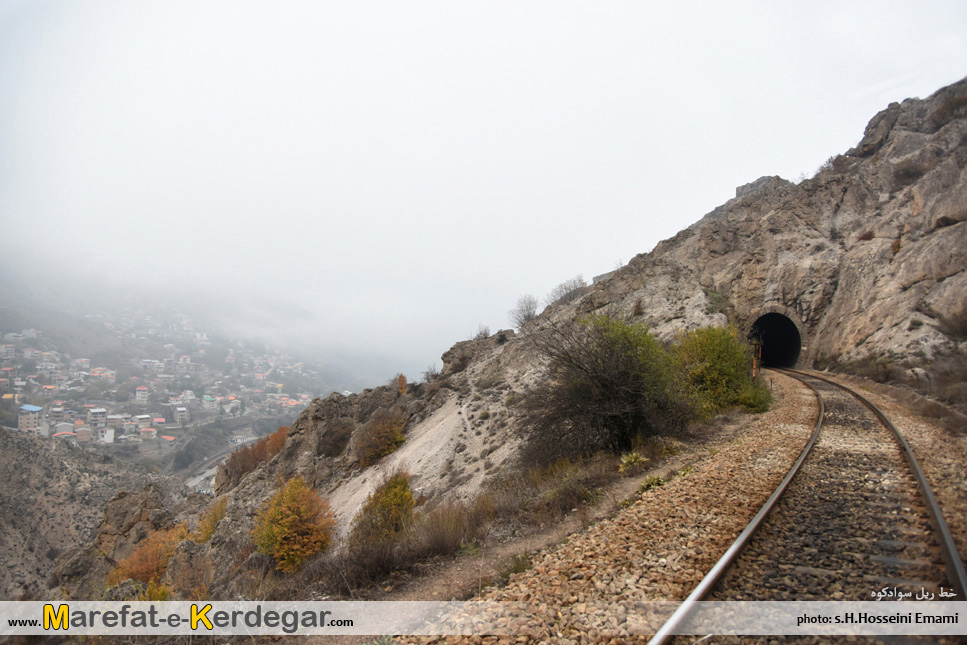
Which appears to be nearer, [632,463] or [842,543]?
[842,543]

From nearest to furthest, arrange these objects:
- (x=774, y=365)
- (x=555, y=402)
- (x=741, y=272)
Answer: (x=555, y=402) < (x=741, y=272) < (x=774, y=365)

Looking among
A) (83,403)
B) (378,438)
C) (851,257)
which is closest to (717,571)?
(378,438)

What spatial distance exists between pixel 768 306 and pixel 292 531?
38.0 meters

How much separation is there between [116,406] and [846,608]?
20731 cm

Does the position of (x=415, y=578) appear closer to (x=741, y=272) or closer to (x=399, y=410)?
(x=399, y=410)

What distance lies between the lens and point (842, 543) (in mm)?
4719

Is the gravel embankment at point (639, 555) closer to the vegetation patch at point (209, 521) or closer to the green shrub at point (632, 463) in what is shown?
the green shrub at point (632, 463)

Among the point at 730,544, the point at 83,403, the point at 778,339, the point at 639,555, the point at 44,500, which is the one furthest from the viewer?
the point at 83,403

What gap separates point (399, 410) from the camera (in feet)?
A: 114

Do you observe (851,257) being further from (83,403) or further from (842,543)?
(83,403)

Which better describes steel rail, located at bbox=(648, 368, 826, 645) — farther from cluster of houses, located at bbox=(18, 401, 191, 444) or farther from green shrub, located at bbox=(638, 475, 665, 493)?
cluster of houses, located at bbox=(18, 401, 191, 444)

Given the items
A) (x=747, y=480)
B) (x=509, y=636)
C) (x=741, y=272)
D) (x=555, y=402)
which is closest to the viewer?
(x=509, y=636)

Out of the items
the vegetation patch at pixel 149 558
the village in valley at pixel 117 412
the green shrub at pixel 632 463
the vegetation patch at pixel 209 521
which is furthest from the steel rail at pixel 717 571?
the village in valley at pixel 117 412

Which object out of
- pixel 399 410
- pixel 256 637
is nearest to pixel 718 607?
pixel 256 637
